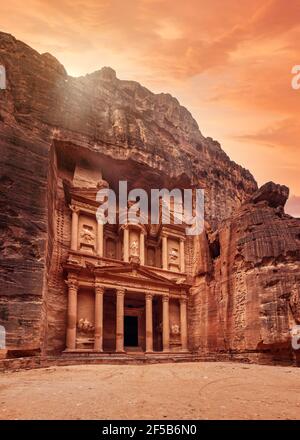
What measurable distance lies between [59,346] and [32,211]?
9784 millimetres

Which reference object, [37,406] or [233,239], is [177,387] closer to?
[37,406]

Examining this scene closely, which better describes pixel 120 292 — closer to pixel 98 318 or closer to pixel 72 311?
pixel 98 318

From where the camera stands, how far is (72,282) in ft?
71.3

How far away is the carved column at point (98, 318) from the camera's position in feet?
69.1

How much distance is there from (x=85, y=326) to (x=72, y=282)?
3111 millimetres

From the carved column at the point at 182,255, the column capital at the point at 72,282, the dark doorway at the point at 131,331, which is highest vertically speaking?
the carved column at the point at 182,255

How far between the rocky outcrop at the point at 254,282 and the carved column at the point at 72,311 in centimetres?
951

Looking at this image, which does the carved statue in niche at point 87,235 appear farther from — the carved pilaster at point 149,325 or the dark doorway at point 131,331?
the dark doorway at point 131,331

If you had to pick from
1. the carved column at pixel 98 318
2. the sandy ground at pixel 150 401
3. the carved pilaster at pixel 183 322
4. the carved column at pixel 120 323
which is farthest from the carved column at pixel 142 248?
the sandy ground at pixel 150 401

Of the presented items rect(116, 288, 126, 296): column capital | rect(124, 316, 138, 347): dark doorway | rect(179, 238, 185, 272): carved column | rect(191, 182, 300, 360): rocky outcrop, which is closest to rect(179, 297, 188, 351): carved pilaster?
rect(191, 182, 300, 360): rocky outcrop

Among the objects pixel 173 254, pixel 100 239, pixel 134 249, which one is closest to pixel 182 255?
pixel 173 254

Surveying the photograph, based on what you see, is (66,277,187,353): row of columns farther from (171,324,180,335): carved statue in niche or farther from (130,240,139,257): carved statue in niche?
(130,240,139,257): carved statue in niche

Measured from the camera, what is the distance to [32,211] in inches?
634
